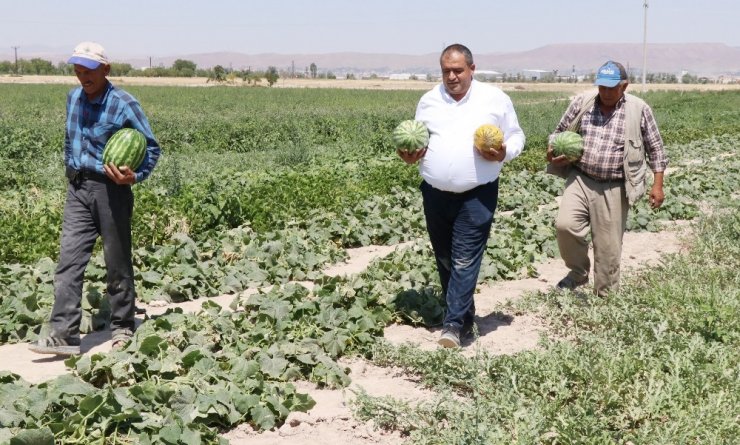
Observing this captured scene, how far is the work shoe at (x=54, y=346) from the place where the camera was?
18.5ft

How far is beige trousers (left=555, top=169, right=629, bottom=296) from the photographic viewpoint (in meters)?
6.76

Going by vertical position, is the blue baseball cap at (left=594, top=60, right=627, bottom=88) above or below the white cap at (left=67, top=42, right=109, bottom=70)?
below

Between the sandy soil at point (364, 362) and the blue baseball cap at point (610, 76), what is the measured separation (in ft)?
6.63

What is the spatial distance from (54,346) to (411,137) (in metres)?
2.94

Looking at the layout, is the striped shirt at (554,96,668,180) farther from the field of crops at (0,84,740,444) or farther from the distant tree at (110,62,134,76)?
the distant tree at (110,62,134,76)

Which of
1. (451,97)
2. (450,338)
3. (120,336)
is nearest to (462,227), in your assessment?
(450,338)

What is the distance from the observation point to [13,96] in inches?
1508

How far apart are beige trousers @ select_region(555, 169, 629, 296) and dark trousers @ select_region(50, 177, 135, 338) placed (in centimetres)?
357

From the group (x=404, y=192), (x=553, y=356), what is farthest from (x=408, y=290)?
Result: (x=404, y=192)

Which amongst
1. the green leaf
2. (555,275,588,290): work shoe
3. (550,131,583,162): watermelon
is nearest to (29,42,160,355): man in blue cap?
the green leaf

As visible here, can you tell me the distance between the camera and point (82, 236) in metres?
5.76

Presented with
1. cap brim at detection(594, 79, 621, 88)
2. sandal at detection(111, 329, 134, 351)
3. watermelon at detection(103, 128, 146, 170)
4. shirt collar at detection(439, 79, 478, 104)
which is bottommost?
sandal at detection(111, 329, 134, 351)

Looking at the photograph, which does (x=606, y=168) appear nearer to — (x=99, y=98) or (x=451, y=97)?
(x=451, y=97)

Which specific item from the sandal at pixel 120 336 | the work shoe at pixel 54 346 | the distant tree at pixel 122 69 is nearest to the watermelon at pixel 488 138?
the sandal at pixel 120 336
